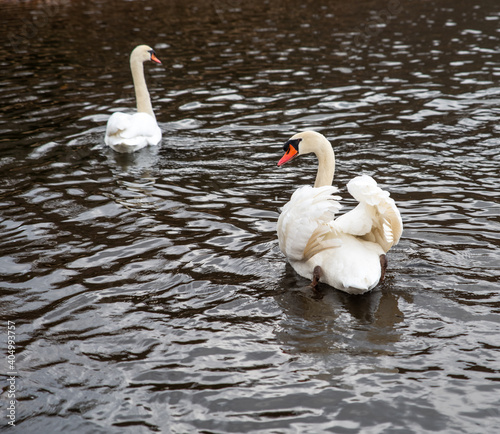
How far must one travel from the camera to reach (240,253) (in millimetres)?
7172

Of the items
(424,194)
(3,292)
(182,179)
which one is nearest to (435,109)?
(424,194)

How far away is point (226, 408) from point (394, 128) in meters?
7.91

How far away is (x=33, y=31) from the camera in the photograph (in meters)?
21.7

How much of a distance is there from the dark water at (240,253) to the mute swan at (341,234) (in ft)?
0.97

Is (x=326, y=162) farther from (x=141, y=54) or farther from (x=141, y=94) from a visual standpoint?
(x=141, y=54)

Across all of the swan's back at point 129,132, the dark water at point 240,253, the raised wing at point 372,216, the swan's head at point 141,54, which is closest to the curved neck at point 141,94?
the swan's head at point 141,54

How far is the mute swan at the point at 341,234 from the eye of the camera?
5766 mm

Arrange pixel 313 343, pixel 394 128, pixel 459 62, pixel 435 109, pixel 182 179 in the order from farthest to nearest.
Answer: pixel 459 62, pixel 435 109, pixel 394 128, pixel 182 179, pixel 313 343

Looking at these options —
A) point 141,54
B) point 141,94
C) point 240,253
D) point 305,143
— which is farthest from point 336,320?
point 141,54

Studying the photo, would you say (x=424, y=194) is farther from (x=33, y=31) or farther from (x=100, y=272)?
(x=33, y=31)

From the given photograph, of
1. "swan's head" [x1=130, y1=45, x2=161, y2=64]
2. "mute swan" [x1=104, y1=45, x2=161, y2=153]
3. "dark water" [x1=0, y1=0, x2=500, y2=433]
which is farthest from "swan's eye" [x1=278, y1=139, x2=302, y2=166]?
"swan's head" [x1=130, y1=45, x2=161, y2=64]

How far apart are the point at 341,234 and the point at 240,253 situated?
4.61 ft

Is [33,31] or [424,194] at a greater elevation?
[33,31]

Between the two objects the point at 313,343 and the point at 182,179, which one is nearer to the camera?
the point at 313,343
